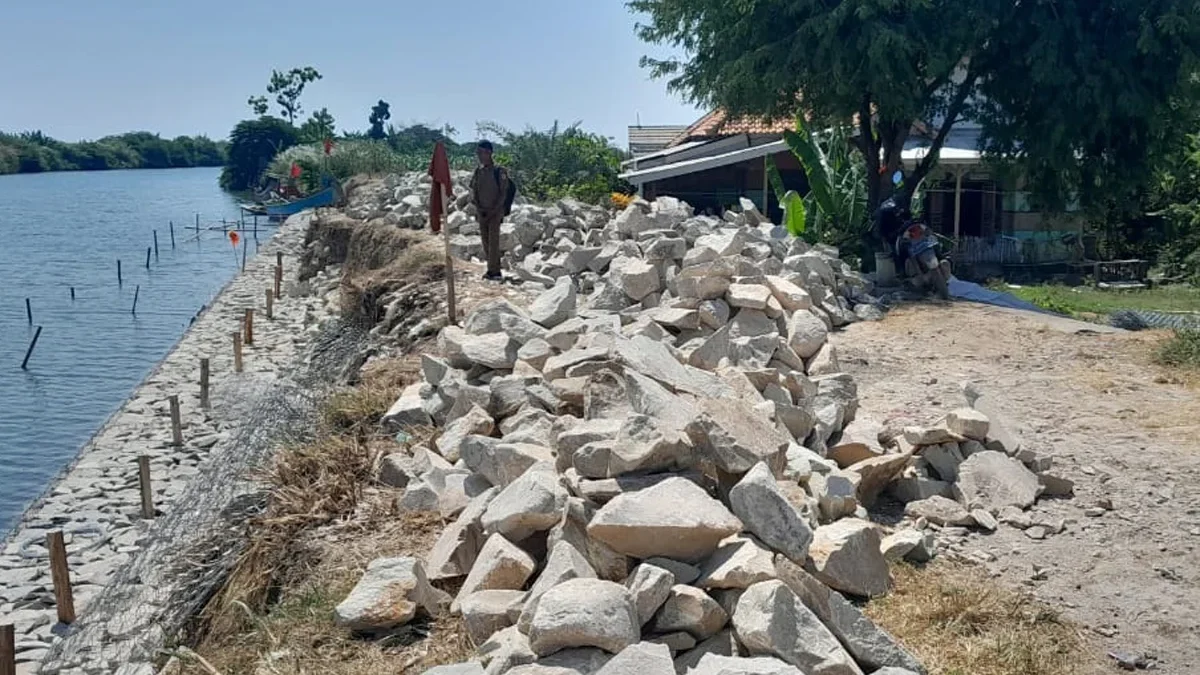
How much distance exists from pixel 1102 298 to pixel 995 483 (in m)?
12.1

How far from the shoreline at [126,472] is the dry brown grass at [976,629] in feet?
18.7

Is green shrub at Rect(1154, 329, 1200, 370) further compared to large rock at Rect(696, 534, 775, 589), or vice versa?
green shrub at Rect(1154, 329, 1200, 370)

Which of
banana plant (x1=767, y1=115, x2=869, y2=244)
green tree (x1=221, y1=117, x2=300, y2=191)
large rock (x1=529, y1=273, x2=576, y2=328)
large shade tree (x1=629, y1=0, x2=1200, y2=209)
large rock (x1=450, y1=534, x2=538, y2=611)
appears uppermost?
green tree (x1=221, y1=117, x2=300, y2=191)

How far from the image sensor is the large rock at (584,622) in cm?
332

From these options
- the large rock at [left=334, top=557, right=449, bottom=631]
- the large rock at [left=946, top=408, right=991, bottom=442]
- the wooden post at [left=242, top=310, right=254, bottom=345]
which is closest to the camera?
the large rock at [left=334, top=557, right=449, bottom=631]

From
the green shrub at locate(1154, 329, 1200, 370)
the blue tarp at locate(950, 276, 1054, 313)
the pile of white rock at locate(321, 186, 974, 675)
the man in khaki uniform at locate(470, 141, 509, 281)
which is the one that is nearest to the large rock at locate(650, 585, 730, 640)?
the pile of white rock at locate(321, 186, 974, 675)

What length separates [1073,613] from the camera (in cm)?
433

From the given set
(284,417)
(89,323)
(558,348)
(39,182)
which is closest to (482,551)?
(558,348)

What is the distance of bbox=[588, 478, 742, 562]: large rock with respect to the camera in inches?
149

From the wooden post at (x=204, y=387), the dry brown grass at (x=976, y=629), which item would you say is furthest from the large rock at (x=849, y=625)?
the wooden post at (x=204, y=387)

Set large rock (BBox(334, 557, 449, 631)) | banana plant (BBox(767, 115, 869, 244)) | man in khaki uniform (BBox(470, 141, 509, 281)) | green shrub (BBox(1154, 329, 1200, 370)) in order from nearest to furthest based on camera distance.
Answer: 1. large rock (BBox(334, 557, 449, 631))
2. green shrub (BBox(1154, 329, 1200, 370))
3. man in khaki uniform (BBox(470, 141, 509, 281))
4. banana plant (BBox(767, 115, 869, 244))

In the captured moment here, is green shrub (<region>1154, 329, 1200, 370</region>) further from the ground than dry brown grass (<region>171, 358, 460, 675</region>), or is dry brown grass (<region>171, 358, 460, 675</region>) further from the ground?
green shrub (<region>1154, 329, 1200, 370</region>)

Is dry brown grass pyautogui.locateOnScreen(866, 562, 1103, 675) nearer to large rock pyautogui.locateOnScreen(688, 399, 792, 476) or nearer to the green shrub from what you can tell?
large rock pyautogui.locateOnScreen(688, 399, 792, 476)

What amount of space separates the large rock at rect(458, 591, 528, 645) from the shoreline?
4610 mm
